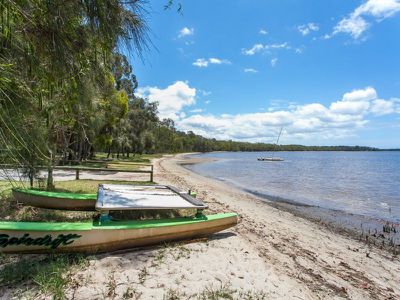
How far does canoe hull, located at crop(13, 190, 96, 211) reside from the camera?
654cm

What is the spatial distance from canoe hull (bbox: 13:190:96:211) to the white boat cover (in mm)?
565

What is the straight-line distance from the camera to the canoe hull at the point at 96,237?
149 inches

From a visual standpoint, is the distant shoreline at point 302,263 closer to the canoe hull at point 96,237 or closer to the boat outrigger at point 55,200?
the canoe hull at point 96,237

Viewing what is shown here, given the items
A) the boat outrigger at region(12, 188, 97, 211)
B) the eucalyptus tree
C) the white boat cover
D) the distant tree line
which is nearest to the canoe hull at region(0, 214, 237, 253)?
the white boat cover

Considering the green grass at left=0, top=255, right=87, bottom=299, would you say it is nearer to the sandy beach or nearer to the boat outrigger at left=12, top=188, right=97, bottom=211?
the sandy beach

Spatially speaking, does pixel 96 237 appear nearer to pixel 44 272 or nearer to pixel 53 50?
pixel 44 272

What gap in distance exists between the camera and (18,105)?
2318mm

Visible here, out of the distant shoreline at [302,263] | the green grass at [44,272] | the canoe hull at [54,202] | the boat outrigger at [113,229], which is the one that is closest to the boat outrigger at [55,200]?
the canoe hull at [54,202]

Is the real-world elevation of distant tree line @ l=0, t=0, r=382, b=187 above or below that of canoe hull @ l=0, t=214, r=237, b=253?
above

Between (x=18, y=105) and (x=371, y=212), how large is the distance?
14.5m

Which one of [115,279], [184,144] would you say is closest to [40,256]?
[115,279]

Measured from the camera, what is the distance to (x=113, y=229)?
4480mm

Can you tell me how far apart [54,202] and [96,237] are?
2994 millimetres

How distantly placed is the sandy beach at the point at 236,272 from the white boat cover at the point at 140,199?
0.83 m
